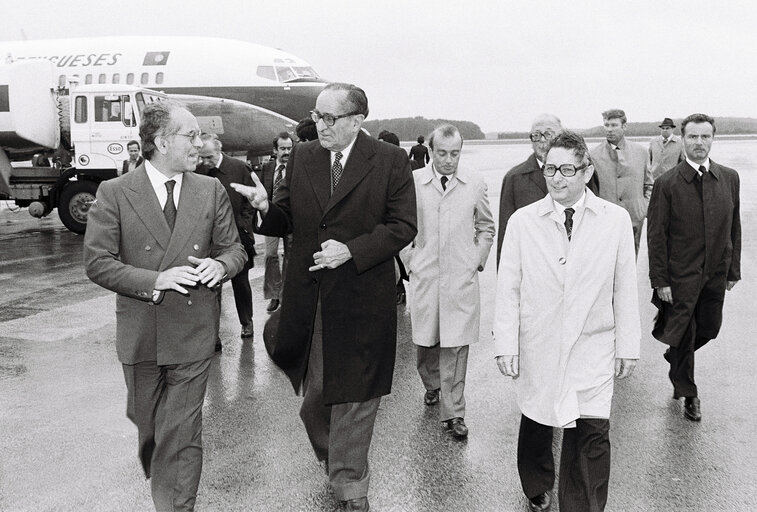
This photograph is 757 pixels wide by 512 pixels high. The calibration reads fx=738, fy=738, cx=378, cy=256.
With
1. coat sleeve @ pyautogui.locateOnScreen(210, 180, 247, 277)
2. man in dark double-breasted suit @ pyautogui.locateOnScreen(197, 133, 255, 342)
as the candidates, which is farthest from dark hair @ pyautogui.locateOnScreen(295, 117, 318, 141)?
coat sleeve @ pyautogui.locateOnScreen(210, 180, 247, 277)

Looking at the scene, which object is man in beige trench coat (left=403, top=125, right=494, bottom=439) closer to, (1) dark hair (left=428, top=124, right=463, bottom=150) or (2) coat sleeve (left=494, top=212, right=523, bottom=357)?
(1) dark hair (left=428, top=124, right=463, bottom=150)

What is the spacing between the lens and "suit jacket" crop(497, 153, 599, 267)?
506 centimetres

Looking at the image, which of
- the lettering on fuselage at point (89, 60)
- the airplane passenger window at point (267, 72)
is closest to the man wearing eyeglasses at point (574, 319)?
the airplane passenger window at point (267, 72)

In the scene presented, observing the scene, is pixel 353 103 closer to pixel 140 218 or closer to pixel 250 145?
pixel 140 218

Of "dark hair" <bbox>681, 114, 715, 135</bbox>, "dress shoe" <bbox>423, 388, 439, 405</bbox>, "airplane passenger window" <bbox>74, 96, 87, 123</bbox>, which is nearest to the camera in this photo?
"dark hair" <bbox>681, 114, 715, 135</bbox>

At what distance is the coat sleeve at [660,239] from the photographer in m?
4.89

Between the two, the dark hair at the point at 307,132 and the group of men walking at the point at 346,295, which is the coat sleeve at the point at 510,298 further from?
the dark hair at the point at 307,132

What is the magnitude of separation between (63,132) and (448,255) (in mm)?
14455

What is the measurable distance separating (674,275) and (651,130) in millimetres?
100163

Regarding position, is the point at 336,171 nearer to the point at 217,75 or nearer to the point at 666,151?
the point at 666,151

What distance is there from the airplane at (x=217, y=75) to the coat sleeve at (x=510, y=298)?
16928 mm

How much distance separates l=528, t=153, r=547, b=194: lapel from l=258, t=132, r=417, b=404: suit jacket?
155cm

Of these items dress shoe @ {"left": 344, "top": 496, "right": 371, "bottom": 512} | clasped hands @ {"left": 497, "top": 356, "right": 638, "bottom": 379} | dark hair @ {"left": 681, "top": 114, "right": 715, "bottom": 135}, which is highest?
dark hair @ {"left": 681, "top": 114, "right": 715, "bottom": 135}

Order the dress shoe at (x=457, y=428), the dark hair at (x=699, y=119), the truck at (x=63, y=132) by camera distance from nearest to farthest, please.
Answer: the dress shoe at (x=457, y=428)
the dark hair at (x=699, y=119)
the truck at (x=63, y=132)
